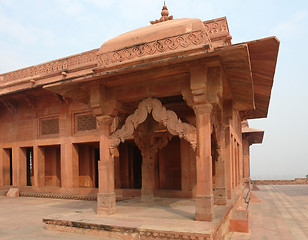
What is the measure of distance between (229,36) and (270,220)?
20.5 feet

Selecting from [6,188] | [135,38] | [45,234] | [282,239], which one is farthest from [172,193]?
[6,188]

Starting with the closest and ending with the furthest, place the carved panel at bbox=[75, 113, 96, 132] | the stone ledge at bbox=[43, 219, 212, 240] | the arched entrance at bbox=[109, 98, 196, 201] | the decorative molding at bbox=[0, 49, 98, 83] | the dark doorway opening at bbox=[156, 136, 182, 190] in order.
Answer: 1. the stone ledge at bbox=[43, 219, 212, 240]
2. the arched entrance at bbox=[109, 98, 196, 201]
3. the dark doorway opening at bbox=[156, 136, 182, 190]
4. the carved panel at bbox=[75, 113, 96, 132]
5. the decorative molding at bbox=[0, 49, 98, 83]

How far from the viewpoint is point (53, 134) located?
45.3 ft

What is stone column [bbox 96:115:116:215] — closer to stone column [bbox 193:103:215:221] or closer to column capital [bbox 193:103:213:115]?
stone column [bbox 193:103:215:221]

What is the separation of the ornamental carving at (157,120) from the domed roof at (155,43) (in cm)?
105

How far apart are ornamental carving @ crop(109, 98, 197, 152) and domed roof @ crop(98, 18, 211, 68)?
105cm

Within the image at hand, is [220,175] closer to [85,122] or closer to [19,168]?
[85,122]

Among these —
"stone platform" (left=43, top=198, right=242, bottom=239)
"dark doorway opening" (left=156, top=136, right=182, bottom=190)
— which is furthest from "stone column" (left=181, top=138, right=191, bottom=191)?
"stone platform" (left=43, top=198, right=242, bottom=239)

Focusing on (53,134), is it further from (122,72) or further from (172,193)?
(122,72)

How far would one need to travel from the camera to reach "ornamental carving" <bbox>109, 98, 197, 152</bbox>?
5983mm

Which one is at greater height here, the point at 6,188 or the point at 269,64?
the point at 269,64

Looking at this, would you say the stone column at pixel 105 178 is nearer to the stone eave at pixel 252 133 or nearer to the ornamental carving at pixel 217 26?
the ornamental carving at pixel 217 26

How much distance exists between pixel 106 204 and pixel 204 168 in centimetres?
252

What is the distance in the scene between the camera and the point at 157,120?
6.44m
